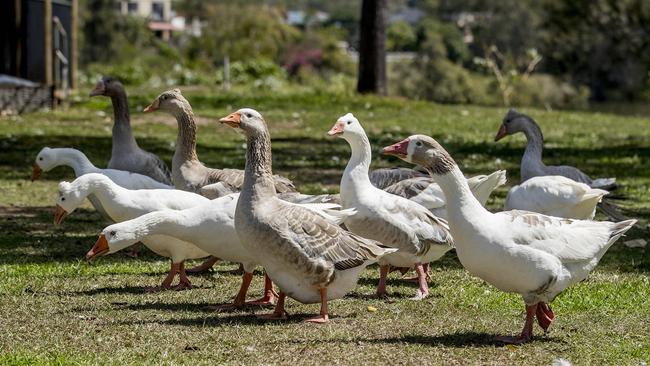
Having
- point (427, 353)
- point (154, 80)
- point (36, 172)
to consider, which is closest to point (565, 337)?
point (427, 353)

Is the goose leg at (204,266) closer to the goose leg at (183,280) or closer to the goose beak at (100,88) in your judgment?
the goose leg at (183,280)

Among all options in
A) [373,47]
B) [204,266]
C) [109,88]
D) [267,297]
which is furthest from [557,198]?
[373,47]

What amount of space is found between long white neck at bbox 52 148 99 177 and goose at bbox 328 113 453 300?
3221mm

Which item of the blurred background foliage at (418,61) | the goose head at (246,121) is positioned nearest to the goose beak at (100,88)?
the goose head at (246,121)

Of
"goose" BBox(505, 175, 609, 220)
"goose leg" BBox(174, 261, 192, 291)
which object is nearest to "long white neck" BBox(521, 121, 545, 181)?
"goose" BBox(505, 175, 609, 220)

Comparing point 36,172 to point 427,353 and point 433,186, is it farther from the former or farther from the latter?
point 427,353

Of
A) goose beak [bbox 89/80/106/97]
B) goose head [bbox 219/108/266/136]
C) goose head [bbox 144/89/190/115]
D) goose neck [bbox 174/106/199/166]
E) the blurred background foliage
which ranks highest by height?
goose head [bbox 219/108/266/136]

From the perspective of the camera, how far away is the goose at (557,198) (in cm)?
1053

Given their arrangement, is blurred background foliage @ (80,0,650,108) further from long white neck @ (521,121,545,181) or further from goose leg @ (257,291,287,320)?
goose leg @ (257,291,287,320)

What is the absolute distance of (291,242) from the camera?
311 inches

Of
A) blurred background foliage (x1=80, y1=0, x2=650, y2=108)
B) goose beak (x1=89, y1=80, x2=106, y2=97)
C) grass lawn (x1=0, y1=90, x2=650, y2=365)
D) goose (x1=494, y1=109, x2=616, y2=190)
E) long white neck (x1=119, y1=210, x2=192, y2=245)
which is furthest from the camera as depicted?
blurred background foliage (x1=80, y1=0, x2=650, y2=108)

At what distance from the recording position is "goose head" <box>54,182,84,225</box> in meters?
9.58

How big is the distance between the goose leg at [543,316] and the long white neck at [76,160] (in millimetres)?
5185

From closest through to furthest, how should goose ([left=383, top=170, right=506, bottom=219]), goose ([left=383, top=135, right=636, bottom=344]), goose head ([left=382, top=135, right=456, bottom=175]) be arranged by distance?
1. goose ([left=383, top=135, right=636, bottom=344])
2. goose head ([left=382, top=135, right=456, bottom=175])
3. goose ([left=383, top=170, right=506, bottom=219])
